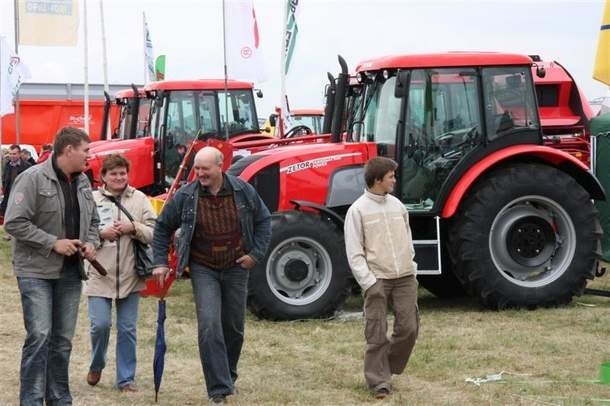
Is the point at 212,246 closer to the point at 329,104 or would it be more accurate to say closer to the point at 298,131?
the point at 329,104

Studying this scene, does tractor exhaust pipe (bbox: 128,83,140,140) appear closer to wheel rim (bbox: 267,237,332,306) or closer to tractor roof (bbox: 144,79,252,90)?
tractor roof (bbox: 144,79,252,90)

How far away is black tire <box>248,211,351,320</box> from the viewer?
983 cm

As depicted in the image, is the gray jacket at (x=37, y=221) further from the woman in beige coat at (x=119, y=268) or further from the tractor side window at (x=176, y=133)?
the tractor side window at (x=176, y=133)

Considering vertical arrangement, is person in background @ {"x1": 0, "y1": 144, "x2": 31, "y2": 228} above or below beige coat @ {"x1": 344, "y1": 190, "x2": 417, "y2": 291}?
below

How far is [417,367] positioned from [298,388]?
102 centimetres

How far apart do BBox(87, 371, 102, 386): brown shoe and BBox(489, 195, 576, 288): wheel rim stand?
428 cm

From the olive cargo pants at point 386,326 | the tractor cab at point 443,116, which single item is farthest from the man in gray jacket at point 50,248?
the tractor cab at point 443,116

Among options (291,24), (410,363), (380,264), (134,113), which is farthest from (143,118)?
(380,264)

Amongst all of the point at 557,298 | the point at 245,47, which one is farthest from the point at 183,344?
the point at 245,47

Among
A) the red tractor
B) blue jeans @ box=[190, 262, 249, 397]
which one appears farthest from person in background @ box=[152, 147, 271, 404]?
the red tractor

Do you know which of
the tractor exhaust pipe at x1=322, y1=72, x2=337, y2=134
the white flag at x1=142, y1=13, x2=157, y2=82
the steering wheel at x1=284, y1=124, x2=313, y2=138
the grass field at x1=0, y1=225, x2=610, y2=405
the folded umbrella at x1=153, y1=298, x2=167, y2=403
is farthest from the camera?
the white flag at x1=142, y1=13, x2=157, y2=82

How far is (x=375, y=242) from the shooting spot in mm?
6949

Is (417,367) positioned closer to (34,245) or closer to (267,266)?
(267,266)

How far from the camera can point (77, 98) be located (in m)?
31.0
